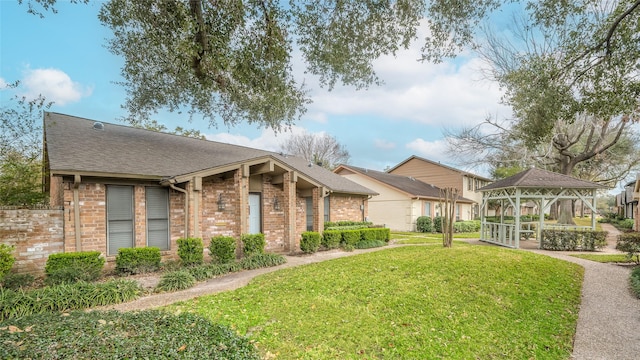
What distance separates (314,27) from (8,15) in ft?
24.8

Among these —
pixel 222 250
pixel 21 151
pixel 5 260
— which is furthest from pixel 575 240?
pixel 21 151

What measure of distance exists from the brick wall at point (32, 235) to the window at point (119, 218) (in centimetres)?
104

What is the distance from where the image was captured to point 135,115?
464 inches

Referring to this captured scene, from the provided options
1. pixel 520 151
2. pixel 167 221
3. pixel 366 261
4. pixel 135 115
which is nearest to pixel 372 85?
pixel 366 261

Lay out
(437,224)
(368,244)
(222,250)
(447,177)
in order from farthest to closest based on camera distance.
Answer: (447,177) → (437,224) → (368,244) → (222,250)

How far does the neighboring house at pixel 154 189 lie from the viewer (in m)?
7.86

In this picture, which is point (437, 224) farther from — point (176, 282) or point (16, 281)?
point (16, 281)

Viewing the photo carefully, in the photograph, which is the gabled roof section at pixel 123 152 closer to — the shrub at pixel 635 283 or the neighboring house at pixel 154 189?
the neighboring house at pixel 154 189

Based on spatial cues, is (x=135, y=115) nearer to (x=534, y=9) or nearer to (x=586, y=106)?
(x=534, y=9)

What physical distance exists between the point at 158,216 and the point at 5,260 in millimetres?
3392

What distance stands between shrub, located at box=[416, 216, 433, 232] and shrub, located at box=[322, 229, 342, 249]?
11.5m

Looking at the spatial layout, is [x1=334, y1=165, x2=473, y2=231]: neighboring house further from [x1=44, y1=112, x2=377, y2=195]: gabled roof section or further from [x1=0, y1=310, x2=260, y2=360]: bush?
[x1=0, y1=310, x2=260, y2=360]: bush

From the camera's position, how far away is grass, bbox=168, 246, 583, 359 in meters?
4.09

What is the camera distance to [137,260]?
A: 7.91m
